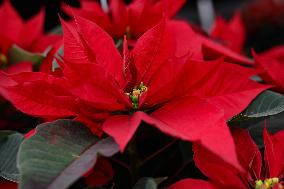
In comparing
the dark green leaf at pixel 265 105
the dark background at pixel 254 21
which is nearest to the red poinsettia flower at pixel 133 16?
the dark green leaf at pixel 265 105

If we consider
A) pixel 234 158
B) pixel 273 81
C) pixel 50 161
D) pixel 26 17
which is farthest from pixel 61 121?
pixel 26 17

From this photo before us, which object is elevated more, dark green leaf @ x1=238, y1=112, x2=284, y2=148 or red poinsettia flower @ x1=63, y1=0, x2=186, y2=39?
red poinsettia flower @ x1=63, y1=0, x2=186, y2=39

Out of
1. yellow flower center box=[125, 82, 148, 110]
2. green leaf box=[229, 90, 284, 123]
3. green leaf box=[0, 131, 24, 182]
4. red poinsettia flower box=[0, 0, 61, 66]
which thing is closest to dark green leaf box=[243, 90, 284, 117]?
green leaf box=[229, 90, 284, 123]

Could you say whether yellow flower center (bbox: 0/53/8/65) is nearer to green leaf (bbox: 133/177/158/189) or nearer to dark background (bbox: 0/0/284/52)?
green leaf (bbox: 133/177/158/189)

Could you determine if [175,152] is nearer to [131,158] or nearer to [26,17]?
[131,158]

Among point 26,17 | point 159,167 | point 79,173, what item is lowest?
point 26,17

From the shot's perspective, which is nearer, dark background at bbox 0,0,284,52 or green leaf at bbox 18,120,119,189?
green leaf at bbox 18,120,119,189
